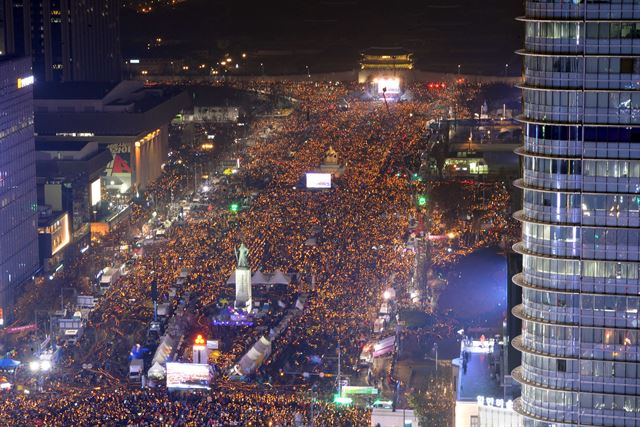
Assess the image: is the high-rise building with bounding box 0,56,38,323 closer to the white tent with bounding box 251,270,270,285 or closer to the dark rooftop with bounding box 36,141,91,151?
the white tent with bounding box 251,270,270,285

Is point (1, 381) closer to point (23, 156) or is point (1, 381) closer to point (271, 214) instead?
point (23, 156)

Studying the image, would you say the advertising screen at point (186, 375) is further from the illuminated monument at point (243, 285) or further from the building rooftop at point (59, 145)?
the building rooftop at point (59, 145)

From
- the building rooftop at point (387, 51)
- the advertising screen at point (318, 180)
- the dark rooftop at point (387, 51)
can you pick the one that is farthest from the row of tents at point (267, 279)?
the dark rooftop at point (387, 51)

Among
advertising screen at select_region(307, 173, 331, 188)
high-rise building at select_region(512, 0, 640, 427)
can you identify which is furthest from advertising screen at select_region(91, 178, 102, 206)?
high-rise building at select_region(512, 0, 640, 427)

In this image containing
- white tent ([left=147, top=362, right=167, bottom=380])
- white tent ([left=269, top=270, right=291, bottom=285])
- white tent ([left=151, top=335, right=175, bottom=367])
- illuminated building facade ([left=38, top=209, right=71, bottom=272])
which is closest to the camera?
white tent ([left=147, top=362, right=167, bottom=380])

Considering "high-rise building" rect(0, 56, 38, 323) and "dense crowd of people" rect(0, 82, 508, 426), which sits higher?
"high-rise building" rect(0, 56, 38, 323)

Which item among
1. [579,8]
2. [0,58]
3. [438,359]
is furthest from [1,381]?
[579,8]

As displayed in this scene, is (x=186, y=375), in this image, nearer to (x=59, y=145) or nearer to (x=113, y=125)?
(x=59, y=145)
